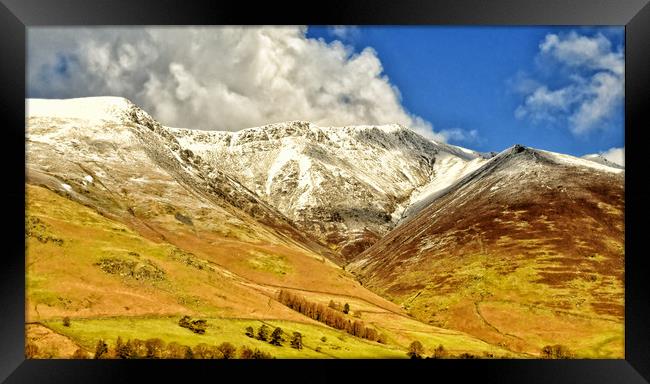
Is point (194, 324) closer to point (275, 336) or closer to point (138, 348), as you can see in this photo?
point (275, 336)

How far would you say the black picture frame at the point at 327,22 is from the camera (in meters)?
16.9

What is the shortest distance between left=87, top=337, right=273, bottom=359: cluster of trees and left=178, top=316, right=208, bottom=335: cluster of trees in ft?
9.30

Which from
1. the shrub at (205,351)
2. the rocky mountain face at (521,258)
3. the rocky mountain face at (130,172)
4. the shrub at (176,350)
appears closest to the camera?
the shrub at (176,350)

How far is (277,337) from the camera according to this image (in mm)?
55188

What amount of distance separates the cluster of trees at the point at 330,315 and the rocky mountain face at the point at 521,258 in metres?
13.9

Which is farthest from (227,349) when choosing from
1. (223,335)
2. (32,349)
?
(32,349)

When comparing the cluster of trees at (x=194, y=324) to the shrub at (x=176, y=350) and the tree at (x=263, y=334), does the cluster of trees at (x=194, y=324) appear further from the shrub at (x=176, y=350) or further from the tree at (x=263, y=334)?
the tree at (x=263, y=334)

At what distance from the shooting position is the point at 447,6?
17000 millimetres

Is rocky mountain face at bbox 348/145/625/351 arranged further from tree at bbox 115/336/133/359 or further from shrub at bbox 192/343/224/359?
tree at bbox 115/336/133/359

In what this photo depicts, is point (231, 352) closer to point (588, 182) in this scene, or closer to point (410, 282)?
point (410, 282)

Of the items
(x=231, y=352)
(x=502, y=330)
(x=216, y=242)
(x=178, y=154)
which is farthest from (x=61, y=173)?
(x=502, y=330)

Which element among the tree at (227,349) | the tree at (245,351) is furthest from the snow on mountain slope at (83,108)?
the tree at (245,351)

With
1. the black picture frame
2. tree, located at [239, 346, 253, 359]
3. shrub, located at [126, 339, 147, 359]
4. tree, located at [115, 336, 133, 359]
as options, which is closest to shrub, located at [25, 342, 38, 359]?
tree, located at [115, 336, 133, 359]

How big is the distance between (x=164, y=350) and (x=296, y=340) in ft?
42.9
